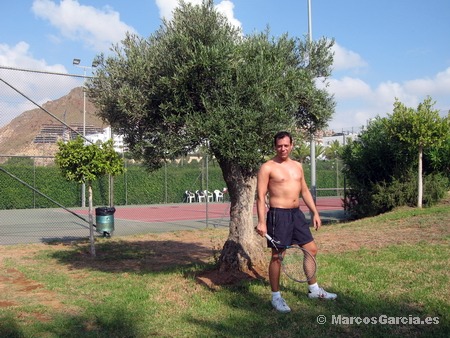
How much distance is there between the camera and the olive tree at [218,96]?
5664 millimetres

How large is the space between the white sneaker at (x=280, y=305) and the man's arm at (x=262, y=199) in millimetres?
756

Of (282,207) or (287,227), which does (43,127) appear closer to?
(282,207)

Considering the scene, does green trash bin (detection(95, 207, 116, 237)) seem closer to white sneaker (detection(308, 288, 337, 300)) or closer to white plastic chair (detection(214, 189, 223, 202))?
white sneaker (detection(308, 288, 337, 300))

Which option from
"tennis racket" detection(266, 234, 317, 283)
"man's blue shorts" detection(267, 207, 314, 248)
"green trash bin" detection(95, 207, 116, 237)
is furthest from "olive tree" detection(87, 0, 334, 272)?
"green trash bin" detection(95, 207, 116, 237)

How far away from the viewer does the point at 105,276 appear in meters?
7.75

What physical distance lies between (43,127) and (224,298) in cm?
1278

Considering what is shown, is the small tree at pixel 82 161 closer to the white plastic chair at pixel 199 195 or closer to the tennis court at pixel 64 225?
the tennis court at pixel 64 225

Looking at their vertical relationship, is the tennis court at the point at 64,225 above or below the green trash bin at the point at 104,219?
below

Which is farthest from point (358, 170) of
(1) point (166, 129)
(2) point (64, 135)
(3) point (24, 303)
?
(3) point (24, 303)

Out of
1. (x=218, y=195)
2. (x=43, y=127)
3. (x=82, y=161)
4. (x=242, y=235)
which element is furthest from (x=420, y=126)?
(x=218, y=195)

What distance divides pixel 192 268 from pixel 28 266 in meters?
3.33

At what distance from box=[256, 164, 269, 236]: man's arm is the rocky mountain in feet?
30.2

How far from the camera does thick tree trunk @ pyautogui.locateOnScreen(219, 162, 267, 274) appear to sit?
22.6ft

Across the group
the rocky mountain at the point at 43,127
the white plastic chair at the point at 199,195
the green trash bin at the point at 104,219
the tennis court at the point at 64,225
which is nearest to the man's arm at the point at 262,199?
the tennis court at the point at 64,225
